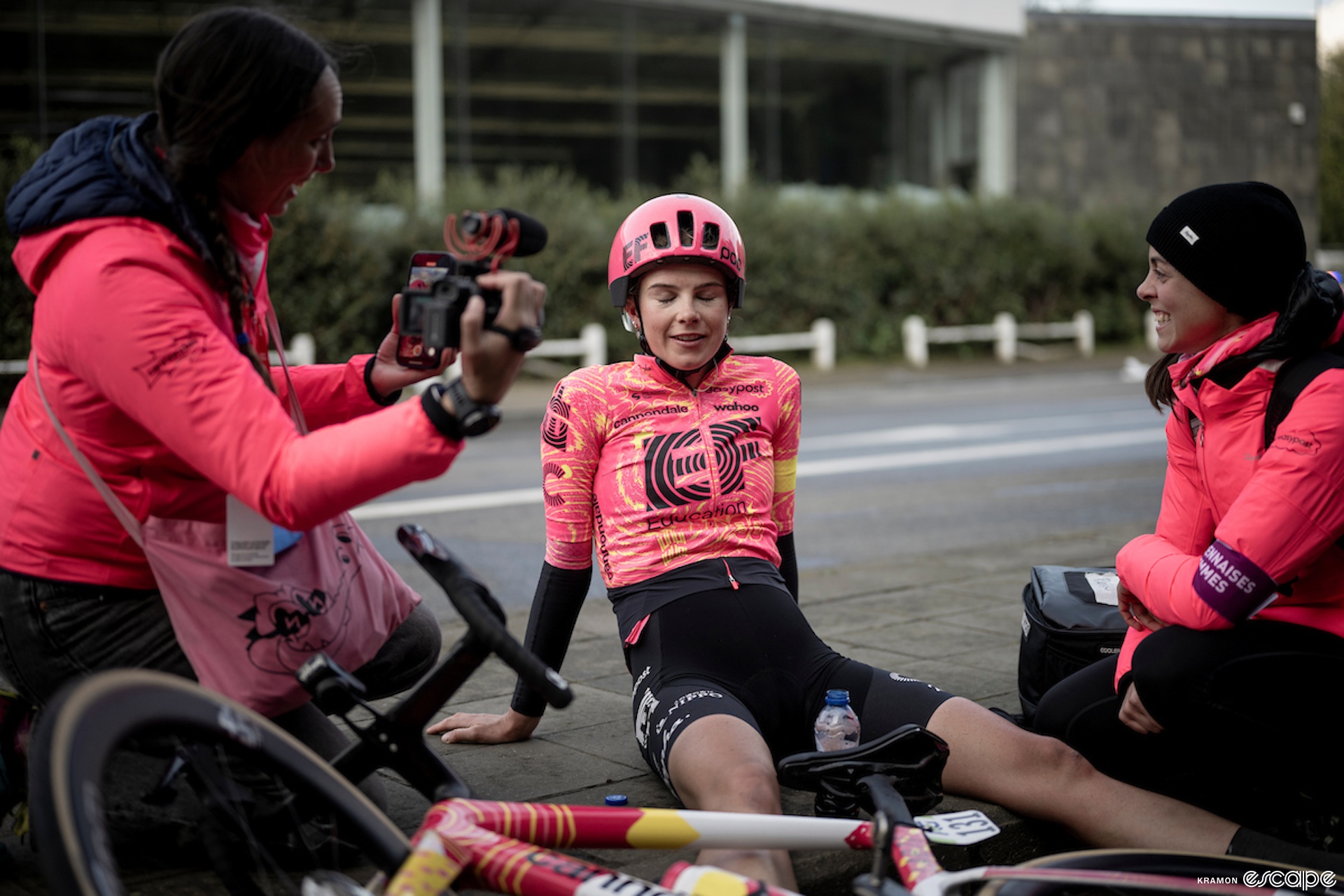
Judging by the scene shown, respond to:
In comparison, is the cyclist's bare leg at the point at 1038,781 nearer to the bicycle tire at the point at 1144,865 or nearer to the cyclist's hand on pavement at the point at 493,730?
the bicycle tire at the point at 1144,865

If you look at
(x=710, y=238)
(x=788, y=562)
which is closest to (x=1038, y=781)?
(x=788, y=562)

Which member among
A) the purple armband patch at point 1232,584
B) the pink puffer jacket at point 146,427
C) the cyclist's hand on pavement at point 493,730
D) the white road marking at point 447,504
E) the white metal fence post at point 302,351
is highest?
the pink puffer jacket at point 146,427

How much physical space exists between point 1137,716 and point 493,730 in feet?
5.81

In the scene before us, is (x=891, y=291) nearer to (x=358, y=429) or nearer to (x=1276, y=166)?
(x=1276, y=166)

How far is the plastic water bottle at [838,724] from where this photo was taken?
3.26 meters

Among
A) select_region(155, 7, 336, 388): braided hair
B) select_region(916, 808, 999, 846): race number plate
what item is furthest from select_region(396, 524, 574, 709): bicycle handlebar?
select_region(916, 808, 999, 846): race number plate

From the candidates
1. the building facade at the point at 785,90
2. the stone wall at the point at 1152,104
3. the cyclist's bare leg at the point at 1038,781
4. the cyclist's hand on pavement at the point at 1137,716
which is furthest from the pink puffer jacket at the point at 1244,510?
the stone wall at the point at 1152,104

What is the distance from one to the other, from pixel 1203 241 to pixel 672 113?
88.8ft

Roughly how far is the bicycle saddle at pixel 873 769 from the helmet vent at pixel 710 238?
4.71 ft

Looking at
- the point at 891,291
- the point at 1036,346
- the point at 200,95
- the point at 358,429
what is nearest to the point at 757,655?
the point at 358,429

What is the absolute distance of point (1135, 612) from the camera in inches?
126

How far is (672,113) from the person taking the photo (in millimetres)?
29250

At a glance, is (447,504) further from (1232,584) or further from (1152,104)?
(1152,104)

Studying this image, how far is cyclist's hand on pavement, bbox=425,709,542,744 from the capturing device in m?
3.80
